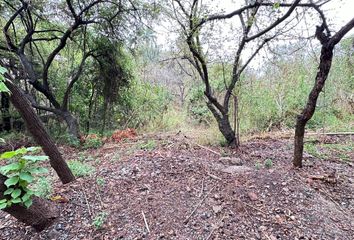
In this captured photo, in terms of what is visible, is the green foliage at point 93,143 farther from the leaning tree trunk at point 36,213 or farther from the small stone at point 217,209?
the small stone at point 217,209

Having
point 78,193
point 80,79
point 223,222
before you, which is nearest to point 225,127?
point 223,222

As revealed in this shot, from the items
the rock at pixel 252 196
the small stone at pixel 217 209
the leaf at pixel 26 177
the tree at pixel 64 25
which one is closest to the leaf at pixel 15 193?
the leaf at pixel 26 177

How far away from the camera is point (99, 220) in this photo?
5.96ft

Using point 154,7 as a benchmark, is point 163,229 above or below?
below

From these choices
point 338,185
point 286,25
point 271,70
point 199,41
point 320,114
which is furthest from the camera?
point 320,114

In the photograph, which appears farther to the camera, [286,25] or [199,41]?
Result: [199,41]

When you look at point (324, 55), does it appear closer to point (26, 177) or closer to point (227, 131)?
point (227, 131)

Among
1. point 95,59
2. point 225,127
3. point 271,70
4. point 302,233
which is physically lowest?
point 302,233

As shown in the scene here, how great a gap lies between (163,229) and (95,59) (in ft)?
14.1

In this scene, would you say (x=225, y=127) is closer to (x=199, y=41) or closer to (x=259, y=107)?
(x=199, y=41)

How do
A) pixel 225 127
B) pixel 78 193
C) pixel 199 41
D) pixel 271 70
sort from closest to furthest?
pixel 78 193 → pixel 199 41 → pixel 225 127 → pixel 271 70

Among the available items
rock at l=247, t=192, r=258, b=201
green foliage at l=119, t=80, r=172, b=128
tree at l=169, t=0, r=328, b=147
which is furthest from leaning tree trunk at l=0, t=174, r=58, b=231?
green foliage at l=119, t=80, r=172, b=128

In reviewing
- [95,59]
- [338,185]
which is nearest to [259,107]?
[338,185]

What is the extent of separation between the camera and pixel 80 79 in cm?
552
